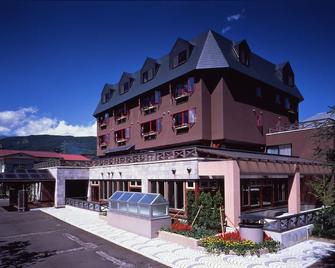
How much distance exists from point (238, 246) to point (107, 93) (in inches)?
1342

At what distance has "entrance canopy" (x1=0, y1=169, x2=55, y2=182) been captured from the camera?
3156 cm

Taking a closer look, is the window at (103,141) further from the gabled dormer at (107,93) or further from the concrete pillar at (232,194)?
the concrete pillar at (232,194)

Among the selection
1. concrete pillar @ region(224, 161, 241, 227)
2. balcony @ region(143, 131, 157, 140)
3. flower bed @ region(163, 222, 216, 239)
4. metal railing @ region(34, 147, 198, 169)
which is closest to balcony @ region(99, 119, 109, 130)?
metal railing @ region(34, 147, 198, 169)

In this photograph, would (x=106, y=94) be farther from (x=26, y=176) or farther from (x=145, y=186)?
(x=145, y=186)

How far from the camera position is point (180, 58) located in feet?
92.6

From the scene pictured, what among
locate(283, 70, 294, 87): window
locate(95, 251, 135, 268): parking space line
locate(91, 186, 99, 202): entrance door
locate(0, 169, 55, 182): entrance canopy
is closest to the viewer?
locate(95, 251, 135, 268): parking space line

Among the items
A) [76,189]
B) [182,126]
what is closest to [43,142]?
[76,189]

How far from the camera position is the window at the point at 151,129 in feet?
98.3

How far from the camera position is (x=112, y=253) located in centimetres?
1436

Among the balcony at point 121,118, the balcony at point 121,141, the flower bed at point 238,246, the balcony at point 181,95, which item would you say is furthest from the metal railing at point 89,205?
the flower bed at point 238,246

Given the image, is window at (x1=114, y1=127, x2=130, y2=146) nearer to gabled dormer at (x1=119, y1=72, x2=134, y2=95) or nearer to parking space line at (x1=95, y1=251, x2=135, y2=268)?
gabled dormer at (x1=119, y1=72, x2=134, y2=95)

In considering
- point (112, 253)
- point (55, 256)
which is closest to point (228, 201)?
point (112, 253)

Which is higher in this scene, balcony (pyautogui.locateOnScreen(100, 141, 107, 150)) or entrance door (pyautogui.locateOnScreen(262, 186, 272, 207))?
balcony (pyautogui.locateOnScreen(100, 141, 107, 150))

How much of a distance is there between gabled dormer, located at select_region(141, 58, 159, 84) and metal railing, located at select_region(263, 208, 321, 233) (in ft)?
69.4
